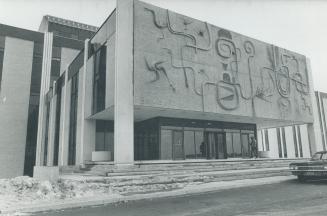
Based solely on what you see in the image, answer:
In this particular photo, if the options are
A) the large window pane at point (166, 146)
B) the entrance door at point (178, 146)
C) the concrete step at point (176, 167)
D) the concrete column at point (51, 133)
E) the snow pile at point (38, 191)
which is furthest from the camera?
the concrete column at point (51, 133)

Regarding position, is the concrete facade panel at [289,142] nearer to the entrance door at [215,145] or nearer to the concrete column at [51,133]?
the entrance door at [215,145]

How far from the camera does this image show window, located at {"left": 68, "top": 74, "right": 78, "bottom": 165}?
24314 mm

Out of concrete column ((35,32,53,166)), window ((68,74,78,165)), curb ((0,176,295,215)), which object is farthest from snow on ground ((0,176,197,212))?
concrete column ((35,32,53,166))

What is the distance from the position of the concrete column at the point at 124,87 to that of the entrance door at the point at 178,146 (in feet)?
18.7

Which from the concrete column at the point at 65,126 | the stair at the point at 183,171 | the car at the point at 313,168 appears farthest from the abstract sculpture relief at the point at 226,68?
the concrete column at the point at 65,126

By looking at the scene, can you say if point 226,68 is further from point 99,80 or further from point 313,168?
point 313,168

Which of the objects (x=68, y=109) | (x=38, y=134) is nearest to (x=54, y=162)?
(x=38, y=134)

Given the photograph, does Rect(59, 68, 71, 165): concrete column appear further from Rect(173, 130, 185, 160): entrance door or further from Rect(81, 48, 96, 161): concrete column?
Rect(173, 130, 185, 160): entrance door

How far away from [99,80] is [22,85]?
16.1 m

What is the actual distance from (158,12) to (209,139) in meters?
11.1

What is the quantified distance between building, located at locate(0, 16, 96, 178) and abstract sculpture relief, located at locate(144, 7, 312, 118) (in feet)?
63.1

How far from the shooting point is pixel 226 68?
22.8 meters

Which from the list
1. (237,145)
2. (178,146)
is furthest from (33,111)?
(237,145)

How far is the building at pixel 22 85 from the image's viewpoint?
1186 inches
